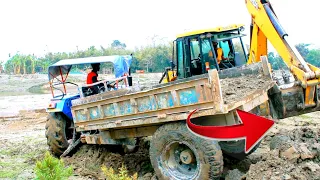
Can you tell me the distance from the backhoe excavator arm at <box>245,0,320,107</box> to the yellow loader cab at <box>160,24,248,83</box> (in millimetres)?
342

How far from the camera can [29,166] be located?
23.1 ft

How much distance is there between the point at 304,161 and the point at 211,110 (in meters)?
1.28

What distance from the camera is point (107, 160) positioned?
22.9ft

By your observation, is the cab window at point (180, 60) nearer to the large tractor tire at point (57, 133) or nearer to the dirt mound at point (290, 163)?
the large tractor tire at point (57, 133)

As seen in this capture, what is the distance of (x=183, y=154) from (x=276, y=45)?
8.70 feet

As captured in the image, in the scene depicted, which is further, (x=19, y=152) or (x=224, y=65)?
(x=19, y=152)

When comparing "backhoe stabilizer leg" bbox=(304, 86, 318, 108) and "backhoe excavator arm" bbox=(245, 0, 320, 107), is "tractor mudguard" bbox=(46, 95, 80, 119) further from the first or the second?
"backhoe stabilizer leg" bbox=(304, 86, 318, 108)

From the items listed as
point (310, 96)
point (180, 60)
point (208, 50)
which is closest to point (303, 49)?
point (180, 60)

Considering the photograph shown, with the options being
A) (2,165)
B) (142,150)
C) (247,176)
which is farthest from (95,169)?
(247,176)

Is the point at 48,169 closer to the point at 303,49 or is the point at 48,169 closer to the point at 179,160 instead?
the point at 179,160

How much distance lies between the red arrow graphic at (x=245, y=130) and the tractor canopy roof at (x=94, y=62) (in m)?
2.61

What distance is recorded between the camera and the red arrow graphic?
155 inches

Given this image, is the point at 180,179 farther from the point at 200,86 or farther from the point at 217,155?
the point at 200,86

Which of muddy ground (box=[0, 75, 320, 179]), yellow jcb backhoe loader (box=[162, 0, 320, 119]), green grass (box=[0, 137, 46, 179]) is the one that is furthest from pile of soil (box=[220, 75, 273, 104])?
green grass (box=[0, 137, 46, 179])
